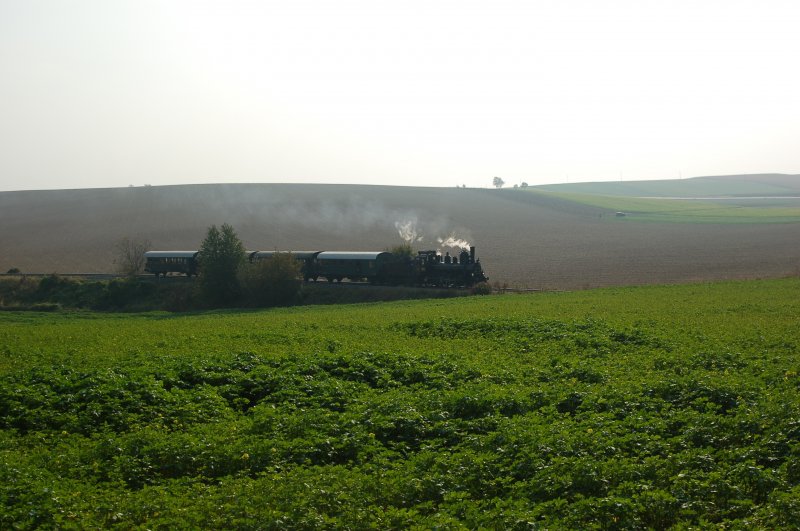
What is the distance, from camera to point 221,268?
47.5m

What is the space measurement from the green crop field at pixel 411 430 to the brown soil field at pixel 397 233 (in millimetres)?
30287

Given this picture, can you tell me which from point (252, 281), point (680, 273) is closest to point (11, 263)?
point (252, 281)

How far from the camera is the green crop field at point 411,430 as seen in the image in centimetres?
935

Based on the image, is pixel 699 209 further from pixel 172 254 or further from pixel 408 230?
pixel 172 254

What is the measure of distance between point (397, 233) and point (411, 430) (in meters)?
72.5

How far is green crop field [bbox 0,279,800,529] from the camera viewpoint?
9.35m

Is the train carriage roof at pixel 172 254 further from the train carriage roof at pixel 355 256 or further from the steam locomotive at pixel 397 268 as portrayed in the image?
the train carriage roof at pixel 355 256

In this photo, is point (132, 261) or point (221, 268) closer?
point (221, 268)

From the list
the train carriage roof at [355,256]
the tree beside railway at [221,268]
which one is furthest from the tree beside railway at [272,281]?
the train carriage roof at [355,256]

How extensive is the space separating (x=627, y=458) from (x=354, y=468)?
3.93 metres

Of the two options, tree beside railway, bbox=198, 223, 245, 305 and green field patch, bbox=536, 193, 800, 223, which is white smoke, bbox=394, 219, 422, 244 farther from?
green field patch, bbox=536, 193, 800, 223

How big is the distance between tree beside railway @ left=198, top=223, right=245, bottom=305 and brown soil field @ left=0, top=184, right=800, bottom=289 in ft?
59.4

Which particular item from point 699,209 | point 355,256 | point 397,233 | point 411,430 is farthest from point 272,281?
point 699,209

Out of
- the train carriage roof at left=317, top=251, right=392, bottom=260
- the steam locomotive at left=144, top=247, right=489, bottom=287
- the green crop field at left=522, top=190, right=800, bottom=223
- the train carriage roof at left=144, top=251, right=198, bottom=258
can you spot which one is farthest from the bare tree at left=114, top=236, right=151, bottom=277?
the green crop field at left=522, top=190, right=800, bottom=223
